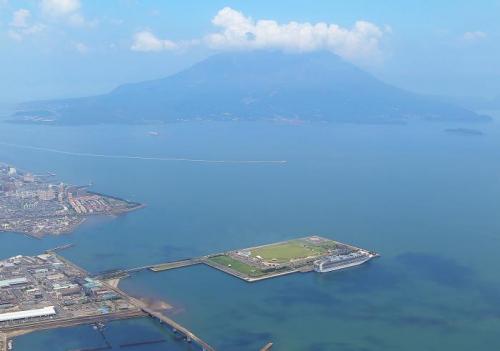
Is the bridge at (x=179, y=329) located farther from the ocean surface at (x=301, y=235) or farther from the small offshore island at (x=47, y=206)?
the small offshore island at (x=47, y=206)

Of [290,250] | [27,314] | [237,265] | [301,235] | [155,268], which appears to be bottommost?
[27,314]

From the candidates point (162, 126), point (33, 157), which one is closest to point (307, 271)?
point (33, 157)

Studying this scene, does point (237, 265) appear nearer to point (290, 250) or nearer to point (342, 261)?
point (290, 250)

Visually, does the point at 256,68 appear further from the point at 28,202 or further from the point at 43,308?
the point at 43,308

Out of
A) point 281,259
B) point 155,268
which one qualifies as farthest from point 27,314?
point 281,259

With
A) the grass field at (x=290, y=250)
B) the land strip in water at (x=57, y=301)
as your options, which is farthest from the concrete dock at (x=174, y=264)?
the grass field at (x=290, y=250)

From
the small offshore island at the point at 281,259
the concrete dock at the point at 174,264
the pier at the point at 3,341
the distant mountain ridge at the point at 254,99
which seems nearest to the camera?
the pier at the point at 3,341

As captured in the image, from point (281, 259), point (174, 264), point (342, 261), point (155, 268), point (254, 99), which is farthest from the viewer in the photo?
point (254, 99)
